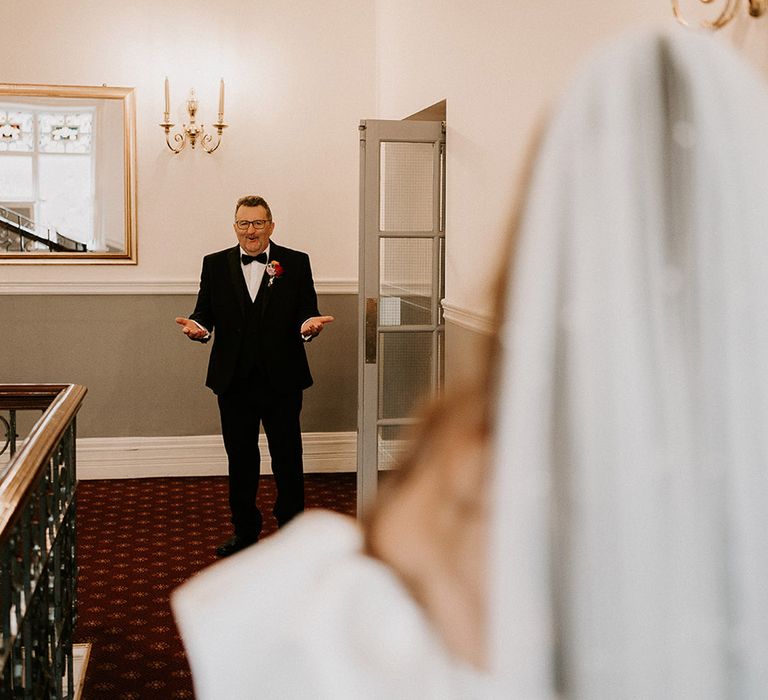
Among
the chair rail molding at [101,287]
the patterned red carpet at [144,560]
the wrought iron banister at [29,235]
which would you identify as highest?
the wrought iron banister at [29,235]

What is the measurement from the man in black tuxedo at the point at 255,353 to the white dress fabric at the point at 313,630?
4668 mm

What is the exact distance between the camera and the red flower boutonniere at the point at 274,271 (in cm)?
576

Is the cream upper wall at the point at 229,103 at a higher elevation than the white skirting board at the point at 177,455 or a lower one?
higher

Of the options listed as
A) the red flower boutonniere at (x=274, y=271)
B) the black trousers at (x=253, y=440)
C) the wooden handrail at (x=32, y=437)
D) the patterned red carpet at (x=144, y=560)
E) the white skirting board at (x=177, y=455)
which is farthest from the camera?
the white skirting board at (x=177, y=455)

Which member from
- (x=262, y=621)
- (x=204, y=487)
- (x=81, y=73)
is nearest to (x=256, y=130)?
(x=81, y=73)

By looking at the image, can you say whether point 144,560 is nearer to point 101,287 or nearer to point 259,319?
point 259,319

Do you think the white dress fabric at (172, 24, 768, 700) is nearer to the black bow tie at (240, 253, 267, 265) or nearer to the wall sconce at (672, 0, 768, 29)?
the wall sconce at (672, 0, 768, 29)

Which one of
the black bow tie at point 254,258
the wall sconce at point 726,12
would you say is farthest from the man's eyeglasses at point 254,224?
the wall sconce at point 726,12

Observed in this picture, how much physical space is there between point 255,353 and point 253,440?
0.48 metres

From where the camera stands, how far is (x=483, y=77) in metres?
4.86

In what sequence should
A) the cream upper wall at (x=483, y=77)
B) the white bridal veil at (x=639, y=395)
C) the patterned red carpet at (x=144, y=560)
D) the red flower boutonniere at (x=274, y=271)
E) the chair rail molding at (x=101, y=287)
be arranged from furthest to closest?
1. the chair rail molding at (x=101, y=287)
2. the red flower boutonniere at (x=274, y=271)
3. the patterned red carpet at (x=144, y=560)
4. the cream upper wall at (x=483, y=77)
5. the white bridal veil at (x=639, y=395)

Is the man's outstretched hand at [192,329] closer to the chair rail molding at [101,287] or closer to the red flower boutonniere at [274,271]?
the red flower boutonniere at [274,271]

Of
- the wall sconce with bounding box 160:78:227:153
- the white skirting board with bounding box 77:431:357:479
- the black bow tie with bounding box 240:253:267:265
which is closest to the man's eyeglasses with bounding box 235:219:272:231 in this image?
the black bow tie with bounding box 240:253:267:265

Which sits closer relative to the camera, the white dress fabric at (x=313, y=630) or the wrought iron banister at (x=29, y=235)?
the white dress fabric at (x=313, y=630)
